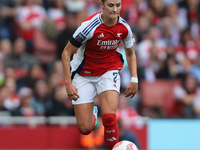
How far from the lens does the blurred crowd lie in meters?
11.3

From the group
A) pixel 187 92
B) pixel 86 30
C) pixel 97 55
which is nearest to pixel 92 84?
pixel 97 55

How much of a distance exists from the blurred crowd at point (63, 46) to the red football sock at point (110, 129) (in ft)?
13.5

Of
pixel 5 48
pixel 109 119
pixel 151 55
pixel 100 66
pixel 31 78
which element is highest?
pixel 5 48

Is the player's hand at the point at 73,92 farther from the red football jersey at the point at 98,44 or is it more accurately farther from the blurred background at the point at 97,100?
the blurred background at the point at 97,100

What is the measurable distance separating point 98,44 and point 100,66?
0.43 m

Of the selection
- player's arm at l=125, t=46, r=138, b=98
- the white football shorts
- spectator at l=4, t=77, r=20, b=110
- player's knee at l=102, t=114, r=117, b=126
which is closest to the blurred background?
spectator at l=4, t=77, r=20, b=110

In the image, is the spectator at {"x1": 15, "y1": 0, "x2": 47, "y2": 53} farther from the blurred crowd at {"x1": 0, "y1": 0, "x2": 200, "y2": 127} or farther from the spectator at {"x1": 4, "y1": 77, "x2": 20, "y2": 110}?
the spectator at {"x1": 4, "y1": 77, "x2": 20, "y2": 110}

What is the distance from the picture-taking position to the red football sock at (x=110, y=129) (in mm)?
6766

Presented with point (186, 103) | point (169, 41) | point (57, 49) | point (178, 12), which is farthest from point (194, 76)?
point (57, 49)

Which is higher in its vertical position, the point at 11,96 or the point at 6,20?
the point at 6,20

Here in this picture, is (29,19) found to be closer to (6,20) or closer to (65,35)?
(6,20)

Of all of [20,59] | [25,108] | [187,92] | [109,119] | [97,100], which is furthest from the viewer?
[20,59]

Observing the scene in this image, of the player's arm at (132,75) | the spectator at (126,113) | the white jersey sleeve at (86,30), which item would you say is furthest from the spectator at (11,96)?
the white jersey sleeve at (86,30)

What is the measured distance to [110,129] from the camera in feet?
22.3
